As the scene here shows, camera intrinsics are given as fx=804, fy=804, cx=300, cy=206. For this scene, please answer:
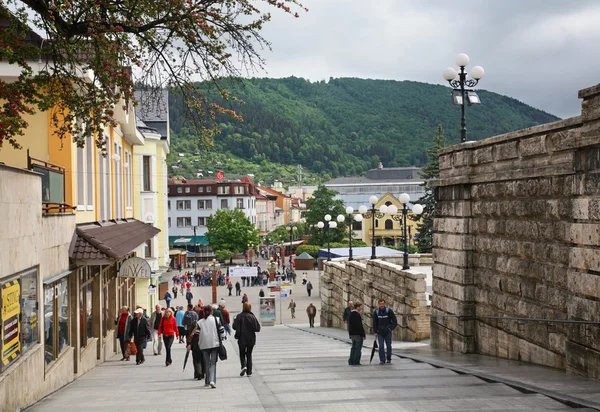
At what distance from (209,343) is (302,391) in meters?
2.38

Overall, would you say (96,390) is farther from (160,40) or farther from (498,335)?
(498,335)

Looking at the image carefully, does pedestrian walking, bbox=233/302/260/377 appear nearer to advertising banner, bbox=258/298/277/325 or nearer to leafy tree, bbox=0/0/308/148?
leafy tree, bbox=0/0/308/148

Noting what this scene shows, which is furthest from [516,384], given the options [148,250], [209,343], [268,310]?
[148,250]

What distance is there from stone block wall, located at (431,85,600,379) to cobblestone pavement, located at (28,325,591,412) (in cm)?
161

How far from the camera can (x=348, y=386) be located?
11.8 m

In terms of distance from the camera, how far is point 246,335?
46.2 feet

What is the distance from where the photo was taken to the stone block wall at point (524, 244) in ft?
37.4

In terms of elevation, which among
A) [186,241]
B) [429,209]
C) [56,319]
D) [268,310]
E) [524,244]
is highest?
[429,209]

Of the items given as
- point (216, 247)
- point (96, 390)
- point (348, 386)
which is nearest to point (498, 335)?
point (348, 386)

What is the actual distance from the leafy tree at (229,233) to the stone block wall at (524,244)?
7815cm

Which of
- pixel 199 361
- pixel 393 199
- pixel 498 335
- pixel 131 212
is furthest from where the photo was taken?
pixel 393 199

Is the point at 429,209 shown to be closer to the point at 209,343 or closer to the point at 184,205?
the point at 209,343

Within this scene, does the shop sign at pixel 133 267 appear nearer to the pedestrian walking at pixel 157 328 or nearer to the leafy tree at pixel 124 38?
the pedestrian walking at pixel 157 328

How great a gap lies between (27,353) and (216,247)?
282 ft
